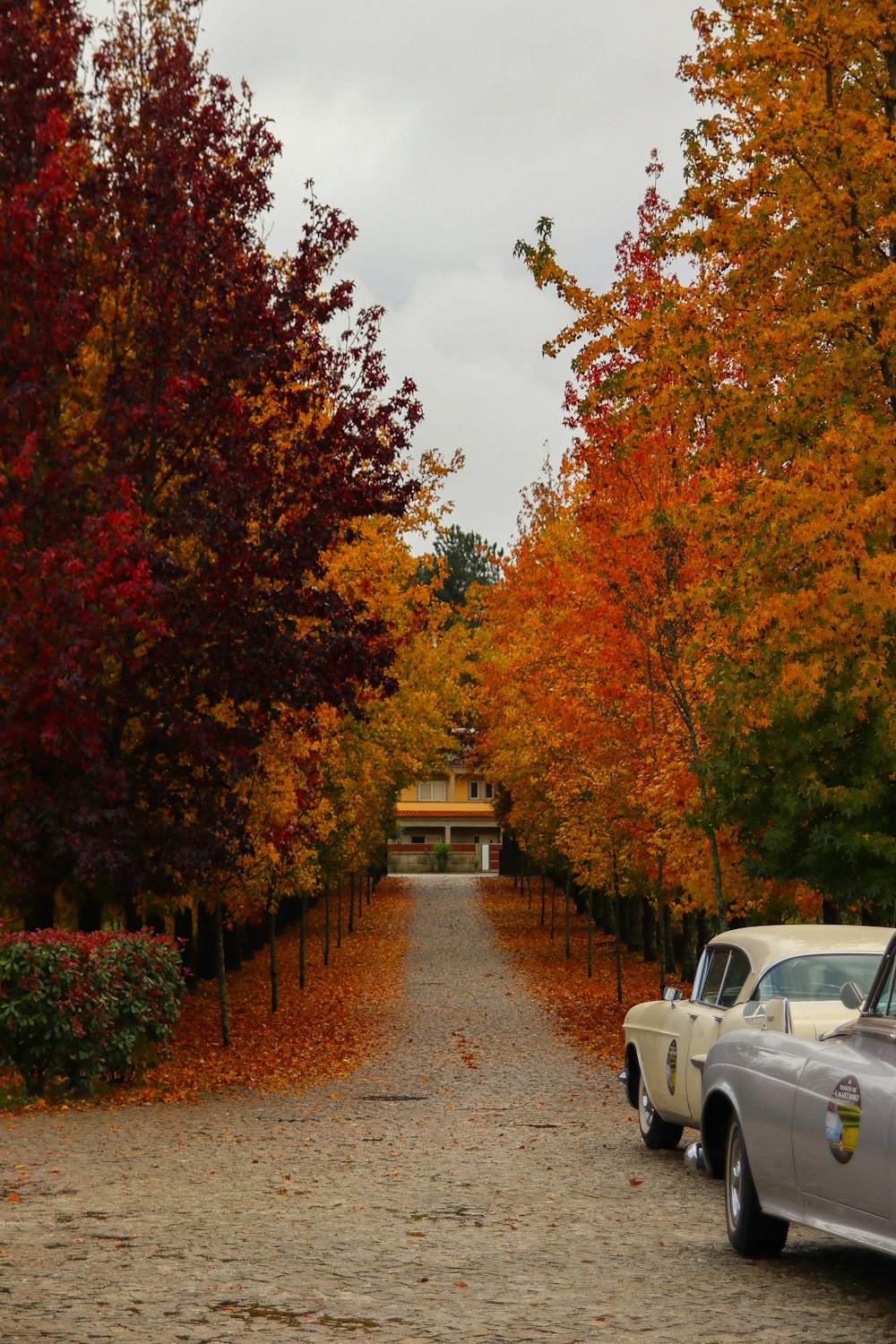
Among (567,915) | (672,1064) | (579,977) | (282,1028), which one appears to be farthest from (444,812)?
(672,1064)

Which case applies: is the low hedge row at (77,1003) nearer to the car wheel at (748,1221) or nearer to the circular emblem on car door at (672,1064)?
the circular emblem on car door at (672,1064)

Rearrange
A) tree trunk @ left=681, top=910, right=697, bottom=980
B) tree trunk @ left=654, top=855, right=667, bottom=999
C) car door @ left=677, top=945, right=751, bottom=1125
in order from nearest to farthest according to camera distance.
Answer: car door @ left=677, top=945, right=751, bottom=1125
tree trunk @ left=654, top=855, right=667, bottom=999
tree trunk @ left=681, top=910, right=697, bottom=980

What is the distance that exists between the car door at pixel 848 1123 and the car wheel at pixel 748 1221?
68 centimetres

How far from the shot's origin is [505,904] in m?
67.2

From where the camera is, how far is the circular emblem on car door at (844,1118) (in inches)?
278

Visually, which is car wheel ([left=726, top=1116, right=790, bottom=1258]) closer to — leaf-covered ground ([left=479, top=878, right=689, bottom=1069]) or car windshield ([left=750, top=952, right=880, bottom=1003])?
car windshield ([left=750, top=952, right=880, bottom=1003])

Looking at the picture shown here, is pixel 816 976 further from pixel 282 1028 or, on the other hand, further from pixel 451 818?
pixel 451 818

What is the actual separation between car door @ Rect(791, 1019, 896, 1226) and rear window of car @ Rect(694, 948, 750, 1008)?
3139mm

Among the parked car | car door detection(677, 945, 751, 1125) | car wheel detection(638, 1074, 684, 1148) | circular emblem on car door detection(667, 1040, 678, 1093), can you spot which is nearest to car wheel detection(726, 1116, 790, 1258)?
the parked car

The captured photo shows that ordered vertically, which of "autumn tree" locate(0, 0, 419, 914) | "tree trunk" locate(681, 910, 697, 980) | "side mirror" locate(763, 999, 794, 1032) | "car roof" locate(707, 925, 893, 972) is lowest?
"tree trunk" locate(681, 910, 697, 980)

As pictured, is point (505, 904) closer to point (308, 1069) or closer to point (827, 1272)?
point (308, 1069)

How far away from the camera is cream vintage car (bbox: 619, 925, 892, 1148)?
32.2 ft

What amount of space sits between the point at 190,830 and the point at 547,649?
38.1 feet

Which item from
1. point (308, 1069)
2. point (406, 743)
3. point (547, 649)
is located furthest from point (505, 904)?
point (308, 1069)
